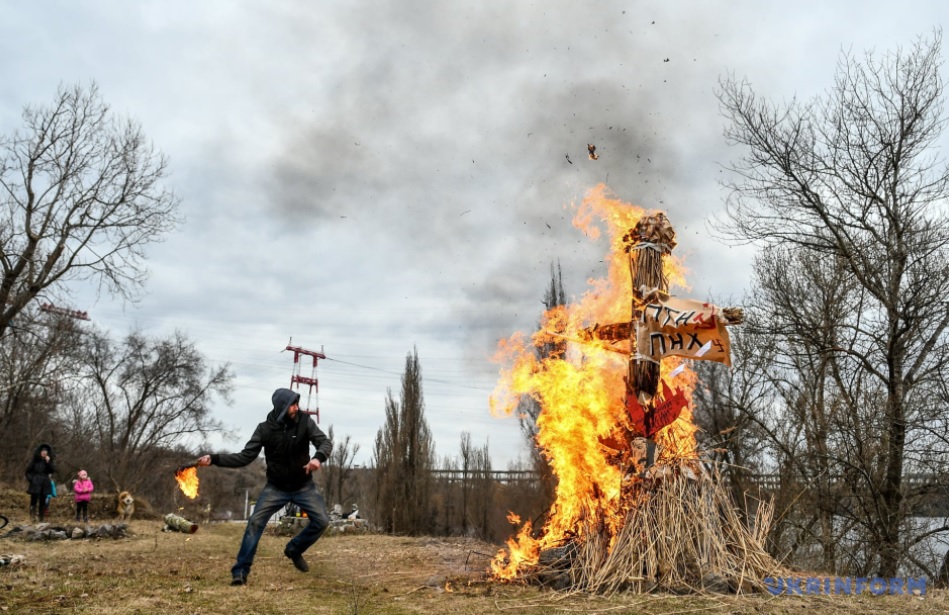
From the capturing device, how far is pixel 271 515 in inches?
257

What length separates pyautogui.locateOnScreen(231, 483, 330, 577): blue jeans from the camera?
21.2 feet

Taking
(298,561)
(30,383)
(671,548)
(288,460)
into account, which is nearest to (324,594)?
(298,561)

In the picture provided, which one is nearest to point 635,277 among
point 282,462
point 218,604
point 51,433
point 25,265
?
point 282,462

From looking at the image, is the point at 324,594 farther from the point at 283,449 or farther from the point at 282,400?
the point at 282,400

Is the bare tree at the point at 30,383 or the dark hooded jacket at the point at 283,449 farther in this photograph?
the bare tree at the point at 30,383

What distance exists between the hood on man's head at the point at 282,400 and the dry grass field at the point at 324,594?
5.38 feet

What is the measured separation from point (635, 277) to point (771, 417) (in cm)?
1586

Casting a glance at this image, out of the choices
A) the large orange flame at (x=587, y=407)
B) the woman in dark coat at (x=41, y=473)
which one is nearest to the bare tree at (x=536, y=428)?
the large orange flame at (x=587, y=407)

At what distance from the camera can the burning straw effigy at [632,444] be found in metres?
6.20

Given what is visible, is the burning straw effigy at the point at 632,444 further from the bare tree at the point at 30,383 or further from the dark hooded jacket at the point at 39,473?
the bare tree at the point at 30,383

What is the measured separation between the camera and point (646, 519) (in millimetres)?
6383

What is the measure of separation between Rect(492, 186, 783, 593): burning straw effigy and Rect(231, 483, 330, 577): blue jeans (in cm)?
188

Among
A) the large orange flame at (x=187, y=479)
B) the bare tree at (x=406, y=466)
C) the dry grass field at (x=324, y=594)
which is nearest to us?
the dry grass field at (x=324, y=594)

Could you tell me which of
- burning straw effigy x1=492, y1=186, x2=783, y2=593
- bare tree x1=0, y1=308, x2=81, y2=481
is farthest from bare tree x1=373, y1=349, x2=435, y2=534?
burning straw effigy x1=492, y1=186, x2=783, y2=593
